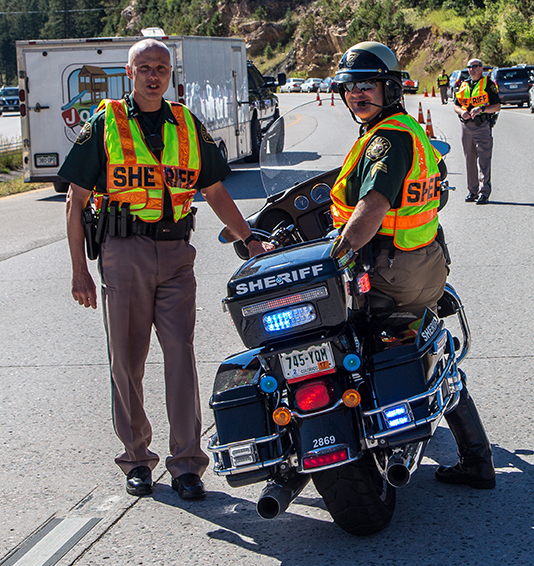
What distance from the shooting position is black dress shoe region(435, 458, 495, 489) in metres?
3.63

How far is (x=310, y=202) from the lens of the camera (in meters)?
4.25

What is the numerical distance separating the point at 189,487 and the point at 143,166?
1.47 m

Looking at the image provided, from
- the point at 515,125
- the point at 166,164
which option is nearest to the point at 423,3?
the point at 515,125

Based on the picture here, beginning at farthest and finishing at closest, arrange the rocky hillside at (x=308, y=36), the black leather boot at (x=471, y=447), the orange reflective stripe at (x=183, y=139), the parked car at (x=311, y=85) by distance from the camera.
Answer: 1. the parked car at (x=311, y=85)
2. the rocky hillside at (x=308, y=36)
3. the orange reflective stripe at (x=183, y=139)
4. the black leather boot at (x=471, y=447)

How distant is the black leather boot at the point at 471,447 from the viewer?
3633 mm

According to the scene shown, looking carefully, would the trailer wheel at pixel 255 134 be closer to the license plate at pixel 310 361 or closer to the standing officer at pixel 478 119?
the standing officer at pixel 478 119

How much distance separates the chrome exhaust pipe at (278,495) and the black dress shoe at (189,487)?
0.61 m

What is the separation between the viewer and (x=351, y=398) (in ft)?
10.1

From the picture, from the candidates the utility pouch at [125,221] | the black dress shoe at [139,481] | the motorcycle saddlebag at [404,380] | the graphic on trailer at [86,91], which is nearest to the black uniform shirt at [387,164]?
the motorcycle saddlebag at [404,380]

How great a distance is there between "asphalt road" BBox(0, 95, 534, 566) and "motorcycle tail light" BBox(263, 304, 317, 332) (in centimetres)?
89

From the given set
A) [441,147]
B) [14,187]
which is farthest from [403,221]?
[14,187]

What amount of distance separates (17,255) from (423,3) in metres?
79.6

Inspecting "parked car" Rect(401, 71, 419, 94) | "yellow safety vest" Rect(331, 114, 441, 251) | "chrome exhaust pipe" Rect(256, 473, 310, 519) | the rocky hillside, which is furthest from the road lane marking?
the rocky hillside

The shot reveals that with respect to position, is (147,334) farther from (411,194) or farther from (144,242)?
(411,194)
